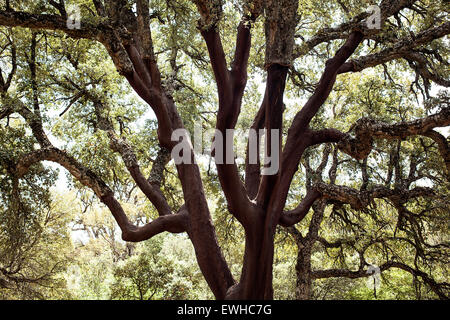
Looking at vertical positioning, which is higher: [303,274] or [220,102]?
[220,102]

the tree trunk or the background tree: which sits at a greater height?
the background tree

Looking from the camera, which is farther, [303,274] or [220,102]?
[303,274]

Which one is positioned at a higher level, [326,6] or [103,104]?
[326,6]

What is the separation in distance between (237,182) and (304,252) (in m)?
4.93

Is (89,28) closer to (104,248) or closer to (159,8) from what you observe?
(159,8)

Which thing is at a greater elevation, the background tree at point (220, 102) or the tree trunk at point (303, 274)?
the background tree at point (220, 102)

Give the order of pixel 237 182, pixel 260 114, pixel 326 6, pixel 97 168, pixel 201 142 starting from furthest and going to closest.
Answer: pixel 201 142 → pixel 326 6 → pixel 97 168 → pixel 260 114 → pixel 237 182

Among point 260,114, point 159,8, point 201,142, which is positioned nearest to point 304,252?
point 201,142

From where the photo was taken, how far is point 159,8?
8016 mm

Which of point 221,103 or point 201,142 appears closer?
point 221,103

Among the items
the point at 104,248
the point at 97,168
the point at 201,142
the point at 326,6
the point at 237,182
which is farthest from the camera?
the point at 104,248

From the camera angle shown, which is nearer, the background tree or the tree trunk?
the background tree

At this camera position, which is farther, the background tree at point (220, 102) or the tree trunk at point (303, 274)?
the tree trunk at point (303, 274)
